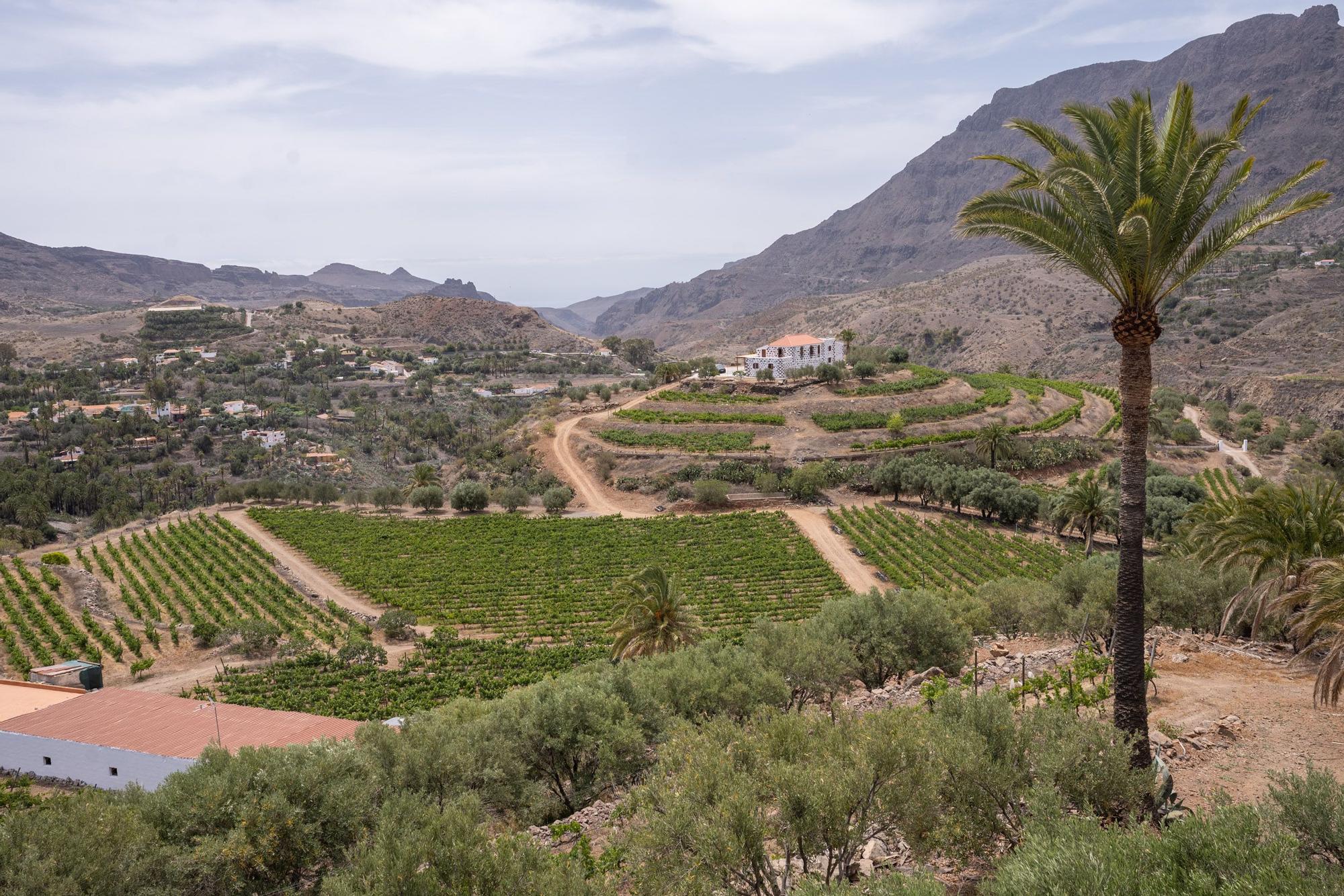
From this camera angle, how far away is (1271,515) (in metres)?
17.1

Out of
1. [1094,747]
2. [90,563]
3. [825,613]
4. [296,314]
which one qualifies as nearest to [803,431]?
[825,613]

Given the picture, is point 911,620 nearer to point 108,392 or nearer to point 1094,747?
point 1094,747

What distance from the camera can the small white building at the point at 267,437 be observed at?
3634 inches

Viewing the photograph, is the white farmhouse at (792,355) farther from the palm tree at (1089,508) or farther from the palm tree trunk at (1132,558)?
the palm tree trunk at (1132,558)

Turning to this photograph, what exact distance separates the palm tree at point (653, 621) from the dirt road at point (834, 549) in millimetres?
14519

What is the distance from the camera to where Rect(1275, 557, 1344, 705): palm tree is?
11859 millimetres

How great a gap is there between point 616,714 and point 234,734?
12966mm

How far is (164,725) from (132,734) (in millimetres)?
785

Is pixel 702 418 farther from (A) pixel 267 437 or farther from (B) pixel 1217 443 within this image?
(A) pixel 267 437

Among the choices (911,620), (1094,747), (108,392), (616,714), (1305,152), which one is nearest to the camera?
(1094,747)

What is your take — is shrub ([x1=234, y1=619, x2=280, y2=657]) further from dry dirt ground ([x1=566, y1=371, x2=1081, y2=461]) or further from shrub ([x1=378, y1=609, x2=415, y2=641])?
dry dirt ground ([x1=566, y1=371, x2=1081, y2=461])

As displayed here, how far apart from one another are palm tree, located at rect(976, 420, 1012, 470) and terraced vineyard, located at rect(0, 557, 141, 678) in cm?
5584

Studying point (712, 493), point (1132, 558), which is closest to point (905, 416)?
Answer: point (712, 493)

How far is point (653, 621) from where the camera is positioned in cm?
2419
